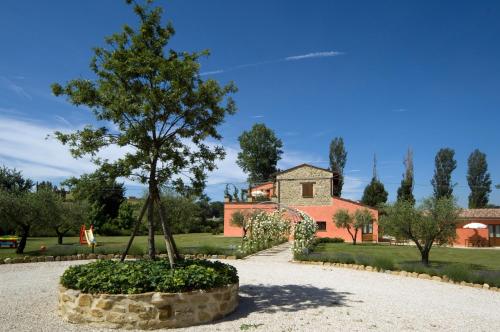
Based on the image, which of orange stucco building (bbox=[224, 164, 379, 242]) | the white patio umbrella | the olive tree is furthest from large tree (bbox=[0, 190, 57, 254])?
the white patio umbrella

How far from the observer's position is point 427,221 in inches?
661

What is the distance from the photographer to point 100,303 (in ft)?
24.0

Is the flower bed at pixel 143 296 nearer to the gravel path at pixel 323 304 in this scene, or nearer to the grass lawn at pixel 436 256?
the gravel path at pixel 323 304

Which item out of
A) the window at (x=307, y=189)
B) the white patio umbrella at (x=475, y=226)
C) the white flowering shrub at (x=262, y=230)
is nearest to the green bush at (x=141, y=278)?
the white flowering shrub at (x=262, y=230)

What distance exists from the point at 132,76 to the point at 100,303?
197 inches

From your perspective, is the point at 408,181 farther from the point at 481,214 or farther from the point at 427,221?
the point at 427,221

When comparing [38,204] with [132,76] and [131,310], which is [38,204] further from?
[131,310]

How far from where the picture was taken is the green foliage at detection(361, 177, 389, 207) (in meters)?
47.1

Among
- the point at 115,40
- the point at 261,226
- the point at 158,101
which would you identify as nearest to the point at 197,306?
the point at 158,101

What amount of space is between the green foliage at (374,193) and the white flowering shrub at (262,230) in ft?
80.0

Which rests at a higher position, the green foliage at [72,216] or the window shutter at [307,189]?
the window shutter at [307,189]

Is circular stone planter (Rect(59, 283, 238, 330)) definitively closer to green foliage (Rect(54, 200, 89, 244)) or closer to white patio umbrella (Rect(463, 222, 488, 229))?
green foliage (Rect(54, 200, 89, 244))

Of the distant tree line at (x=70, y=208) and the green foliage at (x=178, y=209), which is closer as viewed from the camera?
the distant tree line at (x=70, y=208)

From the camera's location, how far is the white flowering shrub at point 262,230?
2327cm
